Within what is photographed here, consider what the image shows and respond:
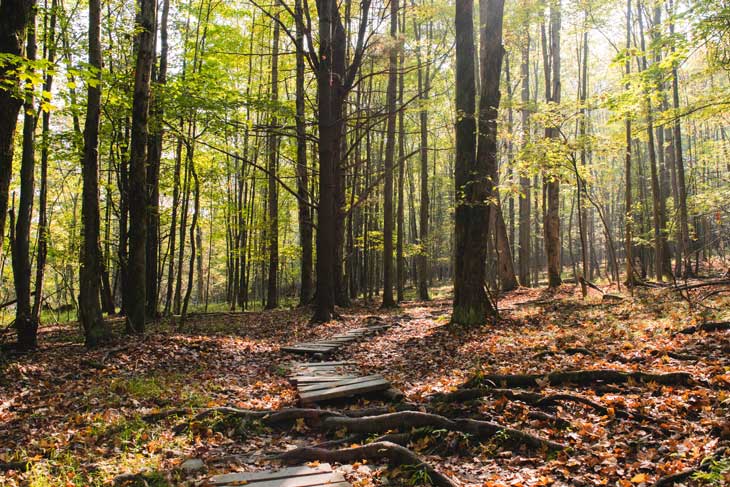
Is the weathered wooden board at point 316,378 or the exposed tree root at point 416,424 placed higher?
the weathered wooden board at point 316,378

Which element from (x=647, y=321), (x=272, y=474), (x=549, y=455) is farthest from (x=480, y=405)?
(x=647, y=321)

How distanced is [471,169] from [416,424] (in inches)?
294

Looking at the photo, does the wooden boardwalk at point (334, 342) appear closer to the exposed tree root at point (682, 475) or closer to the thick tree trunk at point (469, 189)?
the thick tree trunk at point (469, 189)

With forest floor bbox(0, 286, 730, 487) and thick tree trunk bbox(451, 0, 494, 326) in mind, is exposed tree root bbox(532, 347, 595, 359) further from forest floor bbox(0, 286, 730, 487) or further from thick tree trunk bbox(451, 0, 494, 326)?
thick tree trunk bbox(451, 0, 494, 326)

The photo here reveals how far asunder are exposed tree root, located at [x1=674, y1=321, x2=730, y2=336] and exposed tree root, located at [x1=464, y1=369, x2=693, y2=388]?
271 cm

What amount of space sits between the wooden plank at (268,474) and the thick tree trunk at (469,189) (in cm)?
714

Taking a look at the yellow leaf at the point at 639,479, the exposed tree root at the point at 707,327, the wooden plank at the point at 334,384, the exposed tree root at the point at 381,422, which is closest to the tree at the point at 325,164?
the wooden plank at the point at 334,384

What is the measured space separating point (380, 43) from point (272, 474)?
13.3 meters

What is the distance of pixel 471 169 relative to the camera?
11000mm

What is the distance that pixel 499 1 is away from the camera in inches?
440

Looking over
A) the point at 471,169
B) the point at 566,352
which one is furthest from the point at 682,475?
the point at 471,169

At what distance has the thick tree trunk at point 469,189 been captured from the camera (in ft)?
35.0

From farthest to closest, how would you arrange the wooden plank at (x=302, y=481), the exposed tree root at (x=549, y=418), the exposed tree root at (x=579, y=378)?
the exposed tree root at (x=579, y=378)
the exposed tree root at (x=549, y=418)
the wooden plank at (x=302, y=481)

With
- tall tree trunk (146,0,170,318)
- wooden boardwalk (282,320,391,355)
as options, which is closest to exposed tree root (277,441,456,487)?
wooden boardwalk (282,320,391,355)
